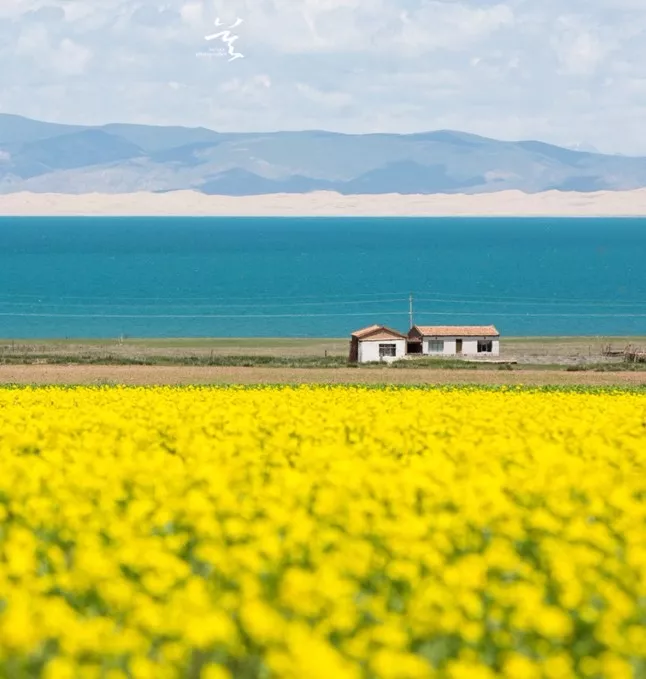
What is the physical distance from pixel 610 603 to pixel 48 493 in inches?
225

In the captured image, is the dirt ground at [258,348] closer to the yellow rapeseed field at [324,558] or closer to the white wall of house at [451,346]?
the white wall of house at [451,346]

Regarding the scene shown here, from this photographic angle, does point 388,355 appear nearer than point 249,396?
No

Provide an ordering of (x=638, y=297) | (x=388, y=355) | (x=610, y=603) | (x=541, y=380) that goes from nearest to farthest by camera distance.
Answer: (x=610, y=603), (x=541, y=380), (x=388, y=355), (x=638, y=297)

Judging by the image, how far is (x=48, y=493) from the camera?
11750mm

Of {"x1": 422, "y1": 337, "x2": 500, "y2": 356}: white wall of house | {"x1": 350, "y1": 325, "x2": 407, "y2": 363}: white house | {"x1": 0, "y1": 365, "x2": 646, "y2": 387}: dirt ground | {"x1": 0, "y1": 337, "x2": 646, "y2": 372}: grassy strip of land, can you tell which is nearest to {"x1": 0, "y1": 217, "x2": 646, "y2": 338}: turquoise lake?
{"x1": 0, "y1": 337, "x2": 646, "y2": 372}: grassy strip of land

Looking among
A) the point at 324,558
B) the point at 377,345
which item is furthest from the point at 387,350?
the point at 324,558

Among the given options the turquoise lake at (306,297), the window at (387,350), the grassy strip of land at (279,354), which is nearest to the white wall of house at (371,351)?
the window at (387,350)

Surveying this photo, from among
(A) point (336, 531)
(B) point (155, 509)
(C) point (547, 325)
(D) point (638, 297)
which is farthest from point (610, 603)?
(D) point (638, 297)

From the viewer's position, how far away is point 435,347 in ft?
229

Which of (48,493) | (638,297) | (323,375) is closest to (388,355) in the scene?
(323,375)

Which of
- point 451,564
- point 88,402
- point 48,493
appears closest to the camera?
point 451,564

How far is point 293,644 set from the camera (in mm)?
6586

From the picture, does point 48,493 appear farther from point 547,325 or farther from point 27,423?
point 547,325

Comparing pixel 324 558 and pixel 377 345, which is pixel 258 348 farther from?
pixel 324 558
